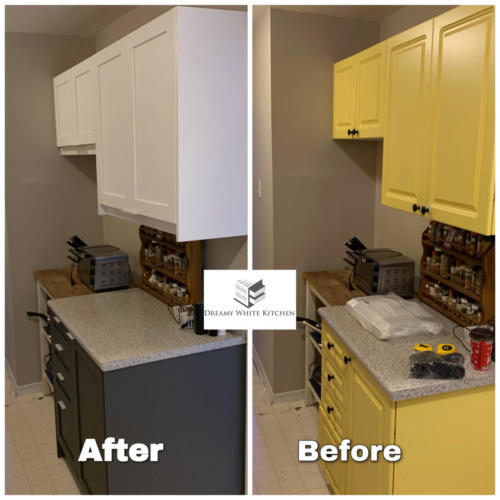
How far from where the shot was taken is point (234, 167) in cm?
162

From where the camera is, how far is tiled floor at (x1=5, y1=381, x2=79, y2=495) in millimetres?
2066

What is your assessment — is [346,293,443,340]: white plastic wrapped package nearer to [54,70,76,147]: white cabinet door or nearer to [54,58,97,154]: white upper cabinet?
[54,58,97,154]: white upper cabinet

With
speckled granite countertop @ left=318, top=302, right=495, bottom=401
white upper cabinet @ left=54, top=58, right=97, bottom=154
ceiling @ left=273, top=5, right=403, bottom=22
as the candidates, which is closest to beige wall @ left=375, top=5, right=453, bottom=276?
ceiling @ left=273, top=5, right=403, bottom=22

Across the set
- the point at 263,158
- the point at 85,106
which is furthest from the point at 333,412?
the point at 85,106

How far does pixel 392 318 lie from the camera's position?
5.68 feet

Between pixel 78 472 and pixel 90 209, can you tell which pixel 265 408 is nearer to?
pixel 78 472

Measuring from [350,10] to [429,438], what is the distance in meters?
1.75

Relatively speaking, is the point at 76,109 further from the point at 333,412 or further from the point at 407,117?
the point at 333,412

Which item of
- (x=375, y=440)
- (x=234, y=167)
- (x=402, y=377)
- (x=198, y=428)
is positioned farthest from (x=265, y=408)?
(x=234, y=167)

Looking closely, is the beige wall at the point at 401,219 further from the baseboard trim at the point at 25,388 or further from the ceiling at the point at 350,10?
the baseboard trim at the point at 25,388

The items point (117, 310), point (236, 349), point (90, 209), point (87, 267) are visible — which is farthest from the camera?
point (90, 209)

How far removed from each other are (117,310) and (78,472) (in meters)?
0.63

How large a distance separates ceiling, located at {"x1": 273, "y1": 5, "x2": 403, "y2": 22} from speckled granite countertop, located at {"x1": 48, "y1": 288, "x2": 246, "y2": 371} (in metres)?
1.40

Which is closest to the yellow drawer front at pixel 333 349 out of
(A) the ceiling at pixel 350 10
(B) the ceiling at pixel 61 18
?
(A) the ceiling at pixel 350 10
